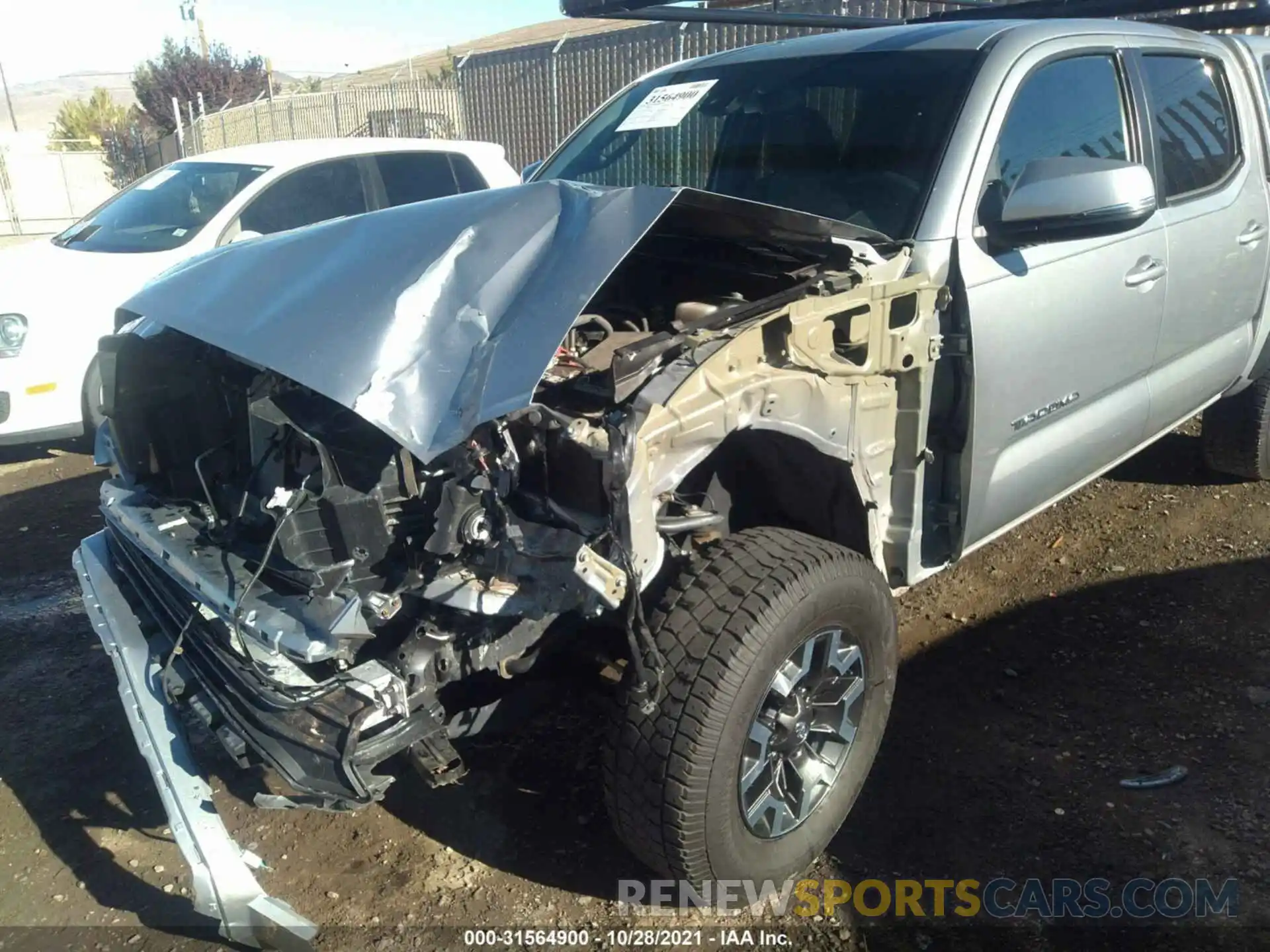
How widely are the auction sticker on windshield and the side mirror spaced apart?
1264 mm

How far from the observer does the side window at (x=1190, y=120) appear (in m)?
3.60

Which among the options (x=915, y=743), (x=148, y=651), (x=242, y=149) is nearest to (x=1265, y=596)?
(x=915, y=743)

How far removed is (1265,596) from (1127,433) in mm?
954

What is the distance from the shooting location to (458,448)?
2.10 m

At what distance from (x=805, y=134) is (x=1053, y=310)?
985 millimetres

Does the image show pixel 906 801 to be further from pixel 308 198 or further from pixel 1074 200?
pixel 308 198

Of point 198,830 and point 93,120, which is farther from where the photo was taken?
point 93,120

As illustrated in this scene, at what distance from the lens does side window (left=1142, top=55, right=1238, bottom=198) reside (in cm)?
360

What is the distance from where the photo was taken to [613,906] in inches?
98.7

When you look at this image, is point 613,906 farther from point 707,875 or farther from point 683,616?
point 683,616

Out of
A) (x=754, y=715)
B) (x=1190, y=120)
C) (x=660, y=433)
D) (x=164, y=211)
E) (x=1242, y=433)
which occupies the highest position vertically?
(x=1190, y=120)

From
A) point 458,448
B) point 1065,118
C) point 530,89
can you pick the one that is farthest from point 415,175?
point 530,89

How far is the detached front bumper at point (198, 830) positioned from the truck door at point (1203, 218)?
3.35m

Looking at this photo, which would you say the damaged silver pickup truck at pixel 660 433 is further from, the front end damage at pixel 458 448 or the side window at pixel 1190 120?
the side window at pixel 1190 120
